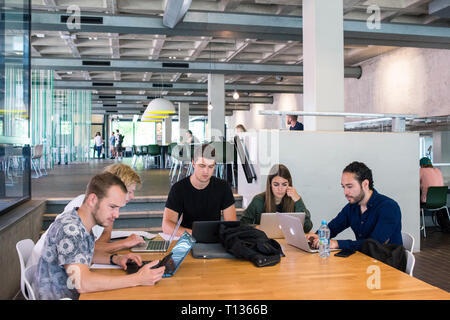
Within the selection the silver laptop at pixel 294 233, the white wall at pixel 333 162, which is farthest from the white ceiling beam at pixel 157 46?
the silver laptop at pixel 294 233

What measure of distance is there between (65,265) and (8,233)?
222 cm

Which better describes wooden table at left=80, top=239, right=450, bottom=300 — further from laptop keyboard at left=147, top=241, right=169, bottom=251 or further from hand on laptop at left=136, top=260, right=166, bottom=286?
laptop keyboard at left=147, top=241, right=169, bottom=251

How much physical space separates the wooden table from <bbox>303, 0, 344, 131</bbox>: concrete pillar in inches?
147

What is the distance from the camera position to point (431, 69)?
1016 cm

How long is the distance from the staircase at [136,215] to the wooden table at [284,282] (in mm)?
3747

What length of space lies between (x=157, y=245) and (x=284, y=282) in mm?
982

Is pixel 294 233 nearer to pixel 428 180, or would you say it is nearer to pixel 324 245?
pixel 324 245

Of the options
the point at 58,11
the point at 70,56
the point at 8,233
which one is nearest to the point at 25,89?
the point at 8,233

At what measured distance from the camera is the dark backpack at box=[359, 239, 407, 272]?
2.30 m

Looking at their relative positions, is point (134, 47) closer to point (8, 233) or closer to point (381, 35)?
point (381, 35)

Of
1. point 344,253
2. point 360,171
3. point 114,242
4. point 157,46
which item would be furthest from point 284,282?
point 157,46

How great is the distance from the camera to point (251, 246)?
2.25 metres

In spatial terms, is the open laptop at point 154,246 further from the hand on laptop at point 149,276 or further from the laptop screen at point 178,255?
the hand on laptop at point 149,276

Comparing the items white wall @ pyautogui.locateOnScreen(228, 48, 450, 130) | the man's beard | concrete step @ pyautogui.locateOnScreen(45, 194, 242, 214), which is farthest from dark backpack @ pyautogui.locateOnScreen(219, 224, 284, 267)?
white wall @ pyautogui.locateOnScreen(228, 48, 450, 130)
